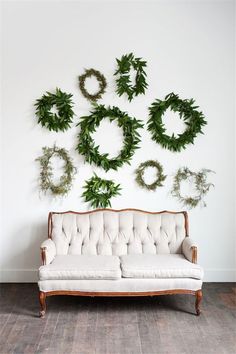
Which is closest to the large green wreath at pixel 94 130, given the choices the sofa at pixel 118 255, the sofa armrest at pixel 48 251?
the sofa at pixel 118 255

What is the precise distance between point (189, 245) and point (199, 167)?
1074mm

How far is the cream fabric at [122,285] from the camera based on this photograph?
12.2ft

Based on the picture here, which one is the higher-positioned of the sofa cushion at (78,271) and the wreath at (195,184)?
the wreath at (195,184)

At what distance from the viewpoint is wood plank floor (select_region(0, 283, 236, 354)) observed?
3.13 m

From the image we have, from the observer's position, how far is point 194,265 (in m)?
3.81

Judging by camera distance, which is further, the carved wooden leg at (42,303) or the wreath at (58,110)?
the wreath at (58,110)

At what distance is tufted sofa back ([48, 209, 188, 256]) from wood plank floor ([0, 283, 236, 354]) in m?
0.49

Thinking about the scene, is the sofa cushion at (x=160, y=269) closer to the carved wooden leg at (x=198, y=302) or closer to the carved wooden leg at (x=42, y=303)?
the carved wooden leg at (x=198, y=302)

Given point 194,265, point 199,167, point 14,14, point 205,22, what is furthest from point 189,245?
point 14,14

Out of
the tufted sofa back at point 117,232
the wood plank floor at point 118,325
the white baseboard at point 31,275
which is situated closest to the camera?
the wood plank floor at point 118,325

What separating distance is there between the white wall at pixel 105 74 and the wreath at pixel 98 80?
0.06 meters

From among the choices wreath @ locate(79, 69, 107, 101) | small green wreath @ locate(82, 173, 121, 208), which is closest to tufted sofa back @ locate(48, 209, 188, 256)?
small green wreath @ locate(82, 173, 121, 208)

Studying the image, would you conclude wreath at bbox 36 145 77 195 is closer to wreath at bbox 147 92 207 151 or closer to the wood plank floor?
wreath at bbox 147 92 207 151

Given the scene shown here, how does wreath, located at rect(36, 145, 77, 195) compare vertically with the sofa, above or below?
above
